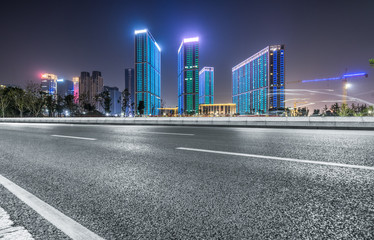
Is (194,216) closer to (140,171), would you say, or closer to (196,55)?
(140,171)

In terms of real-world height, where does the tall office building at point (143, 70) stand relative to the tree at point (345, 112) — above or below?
above

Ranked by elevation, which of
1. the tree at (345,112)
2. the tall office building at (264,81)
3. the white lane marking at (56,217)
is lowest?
the white lane marking at (56,217)

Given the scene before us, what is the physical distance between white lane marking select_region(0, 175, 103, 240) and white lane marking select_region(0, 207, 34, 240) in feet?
0.60

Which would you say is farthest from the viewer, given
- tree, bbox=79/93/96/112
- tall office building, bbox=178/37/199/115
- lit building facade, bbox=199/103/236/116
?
tall office building, bbox=178/37/199/115

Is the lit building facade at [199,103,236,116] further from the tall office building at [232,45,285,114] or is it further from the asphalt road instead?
the asphalt road

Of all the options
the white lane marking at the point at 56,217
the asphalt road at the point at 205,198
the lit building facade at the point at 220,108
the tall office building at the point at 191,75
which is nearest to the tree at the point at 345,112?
the asphalt road at the point at 205,198

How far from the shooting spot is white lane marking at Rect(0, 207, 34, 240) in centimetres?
142

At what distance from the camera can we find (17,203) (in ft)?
6.61

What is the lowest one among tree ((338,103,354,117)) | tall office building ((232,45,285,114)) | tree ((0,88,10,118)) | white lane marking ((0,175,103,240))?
white lane marking ((0,175,103,240))

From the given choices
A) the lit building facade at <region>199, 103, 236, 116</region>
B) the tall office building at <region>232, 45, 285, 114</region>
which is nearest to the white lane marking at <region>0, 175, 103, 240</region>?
the tall office building at <region>232, 45, 285, 114</region>

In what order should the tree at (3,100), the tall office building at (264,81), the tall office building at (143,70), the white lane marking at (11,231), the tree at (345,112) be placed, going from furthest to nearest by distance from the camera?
the tall office building at (143,70)
the tall office building at (264,81)
the tree at (3,100)
the tree at (345,112)
the white lane marking at (11,231)

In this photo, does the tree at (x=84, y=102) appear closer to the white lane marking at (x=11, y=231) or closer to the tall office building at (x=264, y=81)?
the white lane marking at (x=11, y=231)

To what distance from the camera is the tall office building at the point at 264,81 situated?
130 m

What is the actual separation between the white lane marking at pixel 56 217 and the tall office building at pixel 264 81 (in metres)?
113
